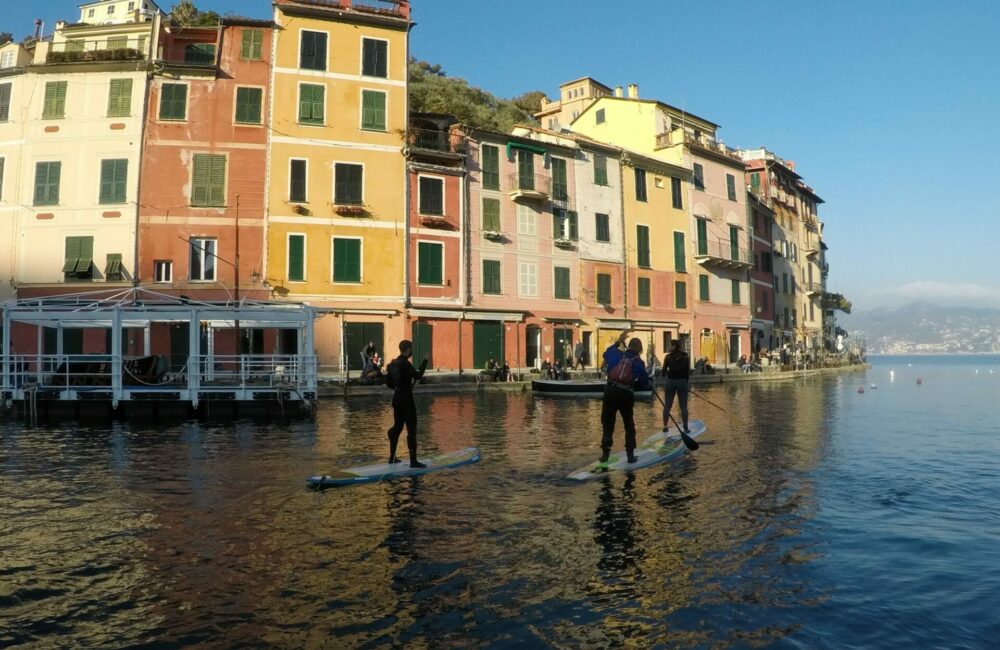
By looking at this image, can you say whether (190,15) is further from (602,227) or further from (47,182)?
(602,227)

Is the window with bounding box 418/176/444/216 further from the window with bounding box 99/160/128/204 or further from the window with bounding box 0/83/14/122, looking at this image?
the window with bounding box 0/83/14/122

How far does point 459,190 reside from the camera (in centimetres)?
3884

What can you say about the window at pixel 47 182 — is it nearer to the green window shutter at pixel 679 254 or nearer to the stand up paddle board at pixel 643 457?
the stand up paddle board at pixel 643 457

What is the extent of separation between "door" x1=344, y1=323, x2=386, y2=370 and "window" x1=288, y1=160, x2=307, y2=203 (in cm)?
659

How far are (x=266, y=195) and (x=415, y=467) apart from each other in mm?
26865

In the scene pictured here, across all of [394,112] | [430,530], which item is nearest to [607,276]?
[394,112]

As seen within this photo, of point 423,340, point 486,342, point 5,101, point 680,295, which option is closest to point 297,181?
point 423,340

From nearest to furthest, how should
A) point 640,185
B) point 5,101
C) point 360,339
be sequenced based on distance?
point 5,101 < point 360,339 < point 640,185

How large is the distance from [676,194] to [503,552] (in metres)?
45.5

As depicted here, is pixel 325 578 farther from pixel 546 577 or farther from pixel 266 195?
pixel 266 195

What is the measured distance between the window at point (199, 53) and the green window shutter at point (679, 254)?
30.2 metres

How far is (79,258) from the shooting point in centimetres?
3284

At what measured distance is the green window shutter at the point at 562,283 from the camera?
4219 centimetres

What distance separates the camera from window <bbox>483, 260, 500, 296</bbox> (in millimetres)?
39375
